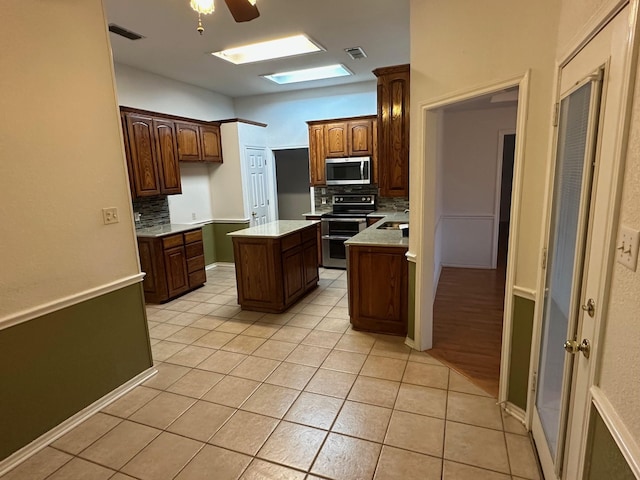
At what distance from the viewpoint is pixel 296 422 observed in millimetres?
2191

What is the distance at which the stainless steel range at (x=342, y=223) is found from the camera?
5.46 meters

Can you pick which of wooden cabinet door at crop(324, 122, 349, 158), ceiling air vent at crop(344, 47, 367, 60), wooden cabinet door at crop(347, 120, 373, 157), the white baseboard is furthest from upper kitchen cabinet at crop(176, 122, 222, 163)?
the white baseboard

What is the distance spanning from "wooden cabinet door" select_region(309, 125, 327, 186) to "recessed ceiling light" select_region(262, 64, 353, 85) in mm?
722

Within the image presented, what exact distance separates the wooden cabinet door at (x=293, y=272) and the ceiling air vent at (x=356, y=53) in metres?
2.39

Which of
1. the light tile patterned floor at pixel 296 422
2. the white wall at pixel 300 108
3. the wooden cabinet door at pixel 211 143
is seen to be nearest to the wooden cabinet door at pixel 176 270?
the light tile patterned floor at pixel 296 422

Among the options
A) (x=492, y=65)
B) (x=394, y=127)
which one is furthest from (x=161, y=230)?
(x=492, y=65)

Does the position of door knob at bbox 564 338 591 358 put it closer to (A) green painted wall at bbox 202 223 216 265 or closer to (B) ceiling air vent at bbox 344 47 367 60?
(B) ceiling air vent at bbox 344 47 367 60

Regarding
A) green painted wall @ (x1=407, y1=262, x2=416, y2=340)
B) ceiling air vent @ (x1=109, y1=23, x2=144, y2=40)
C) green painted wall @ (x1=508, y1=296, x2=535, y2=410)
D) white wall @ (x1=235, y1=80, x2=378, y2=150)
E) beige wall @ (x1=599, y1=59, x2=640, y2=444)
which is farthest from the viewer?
white wall @ (x1=235, y1=80, x2=378, y2=150)

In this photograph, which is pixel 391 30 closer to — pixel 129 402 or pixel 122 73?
pixel 122 73

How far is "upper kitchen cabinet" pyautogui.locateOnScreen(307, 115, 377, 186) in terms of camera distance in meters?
5.43

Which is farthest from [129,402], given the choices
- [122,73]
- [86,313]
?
[122,73]

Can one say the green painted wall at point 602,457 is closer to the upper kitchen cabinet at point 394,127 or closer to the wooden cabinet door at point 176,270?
the upper kitchen cabinet at point 394,127

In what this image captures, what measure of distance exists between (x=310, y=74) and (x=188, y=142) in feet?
6.72

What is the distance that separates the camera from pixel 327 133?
5.64 m
